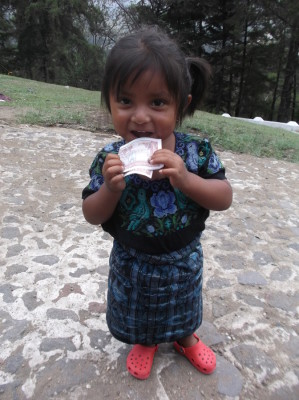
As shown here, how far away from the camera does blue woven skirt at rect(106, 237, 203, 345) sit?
56.9 inches

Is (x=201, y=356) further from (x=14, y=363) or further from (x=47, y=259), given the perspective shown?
(x=47, y=259)

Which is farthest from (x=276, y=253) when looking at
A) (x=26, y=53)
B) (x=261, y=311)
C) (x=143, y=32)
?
(x=26, y=53)

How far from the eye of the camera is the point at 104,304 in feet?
6.93

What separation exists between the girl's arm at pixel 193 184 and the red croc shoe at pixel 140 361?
0.74 meters

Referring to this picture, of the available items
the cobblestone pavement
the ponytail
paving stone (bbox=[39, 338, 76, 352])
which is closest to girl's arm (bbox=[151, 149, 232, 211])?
the ponytail

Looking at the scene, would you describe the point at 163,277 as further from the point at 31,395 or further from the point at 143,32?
the point at 143,32

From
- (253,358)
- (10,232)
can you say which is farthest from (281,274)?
(10,232)

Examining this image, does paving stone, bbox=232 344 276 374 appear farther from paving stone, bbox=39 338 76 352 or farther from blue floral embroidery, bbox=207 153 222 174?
blue floral embroidery, bbox=207 153 222 174

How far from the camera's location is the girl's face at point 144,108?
3.98ft

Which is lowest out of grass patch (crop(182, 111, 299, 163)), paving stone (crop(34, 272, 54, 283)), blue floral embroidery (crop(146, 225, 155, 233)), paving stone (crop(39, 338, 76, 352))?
paving stone (crop(39, 338, 76, 352))

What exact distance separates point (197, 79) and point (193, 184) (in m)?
0.44

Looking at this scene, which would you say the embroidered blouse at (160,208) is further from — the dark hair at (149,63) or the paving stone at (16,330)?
the paving stone at (16,330)

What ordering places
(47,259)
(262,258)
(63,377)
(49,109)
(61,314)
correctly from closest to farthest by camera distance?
(63,377) < (61,314) < (47,259) < (262,258) < (49,109)

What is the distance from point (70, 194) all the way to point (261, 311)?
204cm
